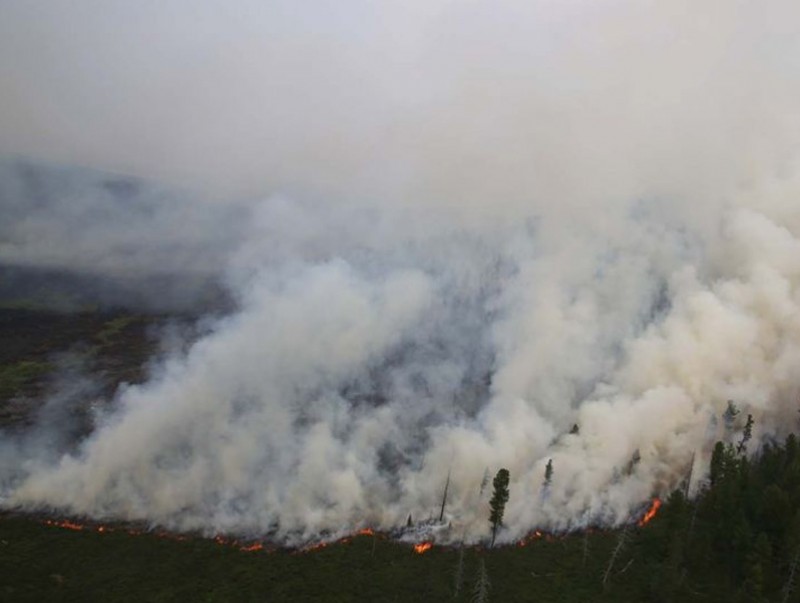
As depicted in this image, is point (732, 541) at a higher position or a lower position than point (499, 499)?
lower

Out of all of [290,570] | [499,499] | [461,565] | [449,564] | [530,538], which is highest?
[499,499]

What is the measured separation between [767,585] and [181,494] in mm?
145048

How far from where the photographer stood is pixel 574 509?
173m

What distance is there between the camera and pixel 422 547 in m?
154

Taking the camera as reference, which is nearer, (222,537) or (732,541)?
(732,541)

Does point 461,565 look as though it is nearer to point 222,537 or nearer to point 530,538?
point 530,538

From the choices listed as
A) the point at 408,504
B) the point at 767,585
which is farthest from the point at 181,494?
the point at 767,585

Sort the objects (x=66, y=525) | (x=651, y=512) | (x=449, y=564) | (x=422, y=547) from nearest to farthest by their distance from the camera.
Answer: (x=449, y=564), (x=422, y=547), (x=66, y=525), (x=651, y=512)

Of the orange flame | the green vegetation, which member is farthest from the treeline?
the orange flame

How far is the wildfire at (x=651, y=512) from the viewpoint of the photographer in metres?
171

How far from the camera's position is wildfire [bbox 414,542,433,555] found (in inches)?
5979

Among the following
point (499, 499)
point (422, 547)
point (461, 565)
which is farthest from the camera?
point (422, 547)

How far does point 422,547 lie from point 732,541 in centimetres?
7075

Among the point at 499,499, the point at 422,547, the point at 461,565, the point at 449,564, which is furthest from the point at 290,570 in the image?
the point at 499,499
